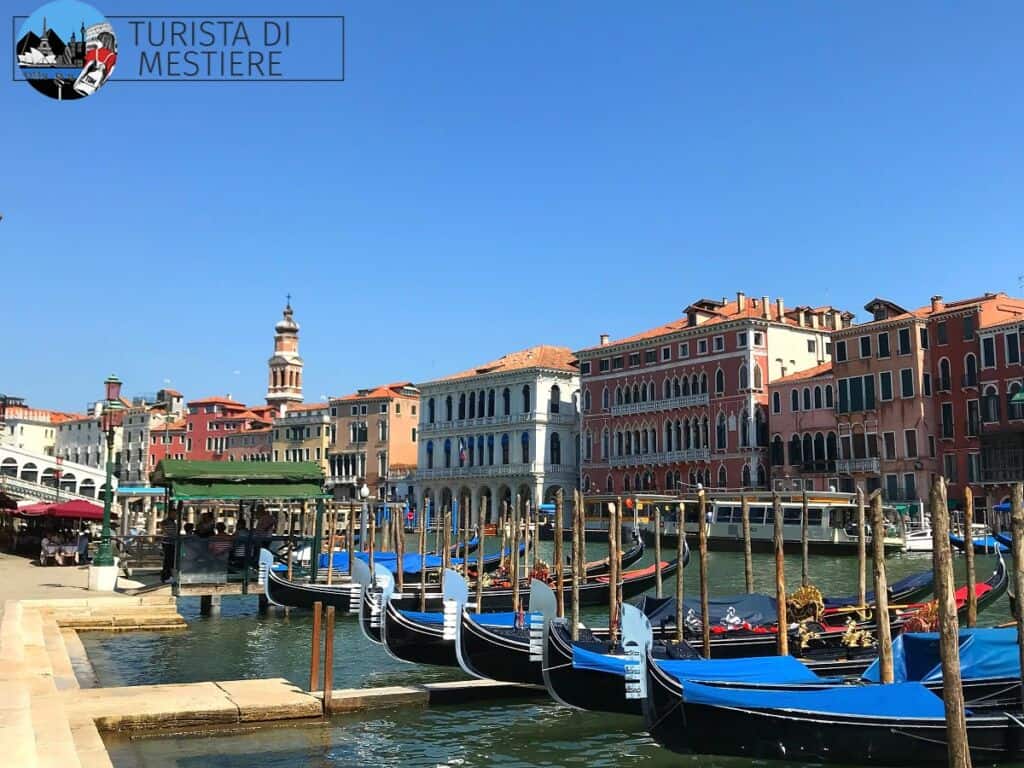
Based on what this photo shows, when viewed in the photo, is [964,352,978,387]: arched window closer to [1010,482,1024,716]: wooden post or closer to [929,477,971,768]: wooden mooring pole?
[1010,482,1024,716]: wooden post

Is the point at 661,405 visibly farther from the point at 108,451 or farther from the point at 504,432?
the point at 108,451

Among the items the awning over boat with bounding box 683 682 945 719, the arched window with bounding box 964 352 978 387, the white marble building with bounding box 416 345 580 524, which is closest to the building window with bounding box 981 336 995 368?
the arched window with bounding box 964 352 978 387

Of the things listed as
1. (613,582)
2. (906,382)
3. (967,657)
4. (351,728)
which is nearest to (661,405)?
(906,382)

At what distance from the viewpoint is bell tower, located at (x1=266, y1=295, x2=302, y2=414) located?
2549 inches

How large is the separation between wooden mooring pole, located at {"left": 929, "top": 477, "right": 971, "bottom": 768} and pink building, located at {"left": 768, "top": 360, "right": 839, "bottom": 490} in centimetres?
2923

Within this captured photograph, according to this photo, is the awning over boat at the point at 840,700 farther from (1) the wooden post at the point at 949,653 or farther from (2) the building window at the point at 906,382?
(2) the building window at the point at 906,382

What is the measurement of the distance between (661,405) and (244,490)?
27430mm

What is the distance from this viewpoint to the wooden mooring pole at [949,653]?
16.8ft

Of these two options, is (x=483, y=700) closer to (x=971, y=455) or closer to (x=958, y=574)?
(x=958, y=574)

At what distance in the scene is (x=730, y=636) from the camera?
954 centimetres

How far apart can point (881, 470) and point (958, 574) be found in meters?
11.7

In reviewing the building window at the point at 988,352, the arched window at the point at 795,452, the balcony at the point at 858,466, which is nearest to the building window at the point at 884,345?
the building window at the point at 988,352

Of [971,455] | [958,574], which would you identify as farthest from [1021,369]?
[958,574]

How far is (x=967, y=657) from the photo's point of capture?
24.2 ft
